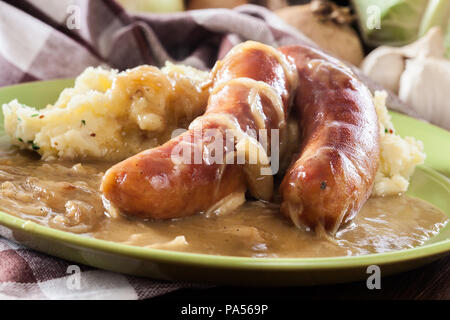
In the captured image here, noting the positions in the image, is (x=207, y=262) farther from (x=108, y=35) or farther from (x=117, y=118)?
(x=108, y=35)

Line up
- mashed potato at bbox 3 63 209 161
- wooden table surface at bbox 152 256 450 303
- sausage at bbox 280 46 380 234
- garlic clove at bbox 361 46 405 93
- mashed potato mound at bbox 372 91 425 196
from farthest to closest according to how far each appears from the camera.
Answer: garlic clove at bbox 361 46 405 93 < mashed potato at bbox 3 63 209 161 < mashed potato mound at bbox 372 91 425 196 < sausage at bbox 280 46 380 234 < wooden table surface at bbox 152 256 450 303

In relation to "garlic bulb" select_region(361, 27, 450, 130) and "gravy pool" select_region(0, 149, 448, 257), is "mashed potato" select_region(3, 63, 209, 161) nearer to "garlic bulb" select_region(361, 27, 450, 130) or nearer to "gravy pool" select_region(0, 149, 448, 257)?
"gravy pool" select_region(0, 149, 448, 257)

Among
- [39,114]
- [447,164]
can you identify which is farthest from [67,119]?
[447,164]

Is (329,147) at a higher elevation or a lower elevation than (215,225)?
higher

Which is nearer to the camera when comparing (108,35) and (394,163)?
(394,163)

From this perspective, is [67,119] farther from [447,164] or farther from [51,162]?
[447,164]

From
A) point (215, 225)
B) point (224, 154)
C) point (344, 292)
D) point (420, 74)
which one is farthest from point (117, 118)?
point (420, 74)

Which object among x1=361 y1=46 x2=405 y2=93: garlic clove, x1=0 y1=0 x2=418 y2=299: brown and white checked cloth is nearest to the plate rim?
x1=0 y1=0 x2=418 y2=299: brown and white checked cloth

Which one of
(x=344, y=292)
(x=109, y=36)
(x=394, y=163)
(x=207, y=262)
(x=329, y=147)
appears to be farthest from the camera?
(x=109, y=36)
